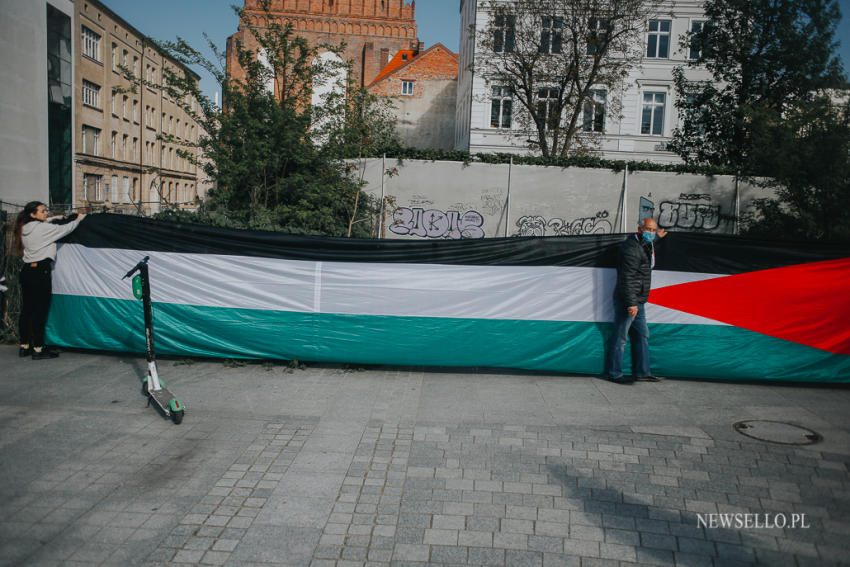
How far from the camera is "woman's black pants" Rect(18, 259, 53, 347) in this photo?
7762 millimetres

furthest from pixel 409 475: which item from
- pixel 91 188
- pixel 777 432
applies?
pixel 91 188

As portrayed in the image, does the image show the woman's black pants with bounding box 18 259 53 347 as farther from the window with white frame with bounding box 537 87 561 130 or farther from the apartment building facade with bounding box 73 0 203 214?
the apartment building facade with bounding box 73 0 203 214

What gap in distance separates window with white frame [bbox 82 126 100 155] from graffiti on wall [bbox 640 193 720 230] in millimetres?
39565

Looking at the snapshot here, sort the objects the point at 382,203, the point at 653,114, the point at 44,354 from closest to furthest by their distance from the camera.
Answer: the point at 44,354 → the point at 382,203 → the point at 653,114

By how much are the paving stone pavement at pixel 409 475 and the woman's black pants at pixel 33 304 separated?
740mm

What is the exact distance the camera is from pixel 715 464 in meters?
4.95

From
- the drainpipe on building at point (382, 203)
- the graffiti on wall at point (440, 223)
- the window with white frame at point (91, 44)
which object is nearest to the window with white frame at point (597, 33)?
the graffiti on wall at point (440, 223)

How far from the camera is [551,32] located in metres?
23.4

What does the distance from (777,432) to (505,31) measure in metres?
20.4

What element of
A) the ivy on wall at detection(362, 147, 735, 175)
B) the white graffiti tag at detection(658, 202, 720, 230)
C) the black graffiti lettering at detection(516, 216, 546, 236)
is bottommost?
the black graffiti lettering at detection(516, 216, 546, 236)

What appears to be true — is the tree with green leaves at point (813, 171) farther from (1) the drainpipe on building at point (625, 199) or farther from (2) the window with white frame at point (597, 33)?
Result: (2) the window with white frame at point (597, 33)

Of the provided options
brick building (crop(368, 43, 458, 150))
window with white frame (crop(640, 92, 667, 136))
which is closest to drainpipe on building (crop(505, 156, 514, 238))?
window with white frame (crop(640, 92, 667, 136))

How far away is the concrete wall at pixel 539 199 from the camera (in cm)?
1895

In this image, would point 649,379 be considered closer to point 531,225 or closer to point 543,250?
point 543,250
